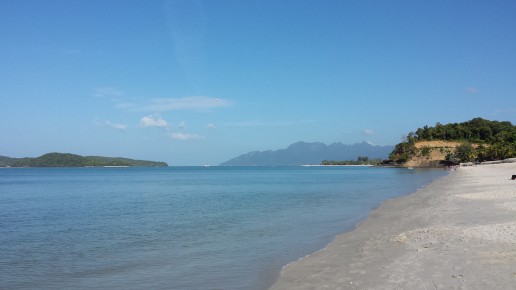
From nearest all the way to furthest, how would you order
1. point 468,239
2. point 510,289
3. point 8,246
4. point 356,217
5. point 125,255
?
point 510,289, point 468,239, point 125,255, point 8,246, point 356,217

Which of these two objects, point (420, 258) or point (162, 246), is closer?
point (420, 258)

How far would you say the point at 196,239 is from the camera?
19828 mm

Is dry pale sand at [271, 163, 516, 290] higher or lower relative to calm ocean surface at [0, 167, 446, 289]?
higher

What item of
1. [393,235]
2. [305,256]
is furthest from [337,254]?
[393,235]

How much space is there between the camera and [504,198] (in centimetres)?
2767

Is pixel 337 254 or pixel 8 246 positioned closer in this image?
pixel 337 254

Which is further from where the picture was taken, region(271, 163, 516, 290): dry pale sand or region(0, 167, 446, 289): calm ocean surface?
region(0, 167, 446, 289): calm ocean surface

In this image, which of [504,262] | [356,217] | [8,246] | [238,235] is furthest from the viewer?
[356,217]

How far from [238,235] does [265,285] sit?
9014 mm

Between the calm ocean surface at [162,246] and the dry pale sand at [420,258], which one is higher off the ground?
the dry pale sand at [420,258]

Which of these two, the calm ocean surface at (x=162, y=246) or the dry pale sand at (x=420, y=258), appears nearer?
the dry pale sand at (x=420, y=258)

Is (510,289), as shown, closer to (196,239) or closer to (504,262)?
(504,262)

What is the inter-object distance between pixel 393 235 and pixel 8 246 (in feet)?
56.2

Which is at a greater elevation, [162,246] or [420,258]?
[420,258]
